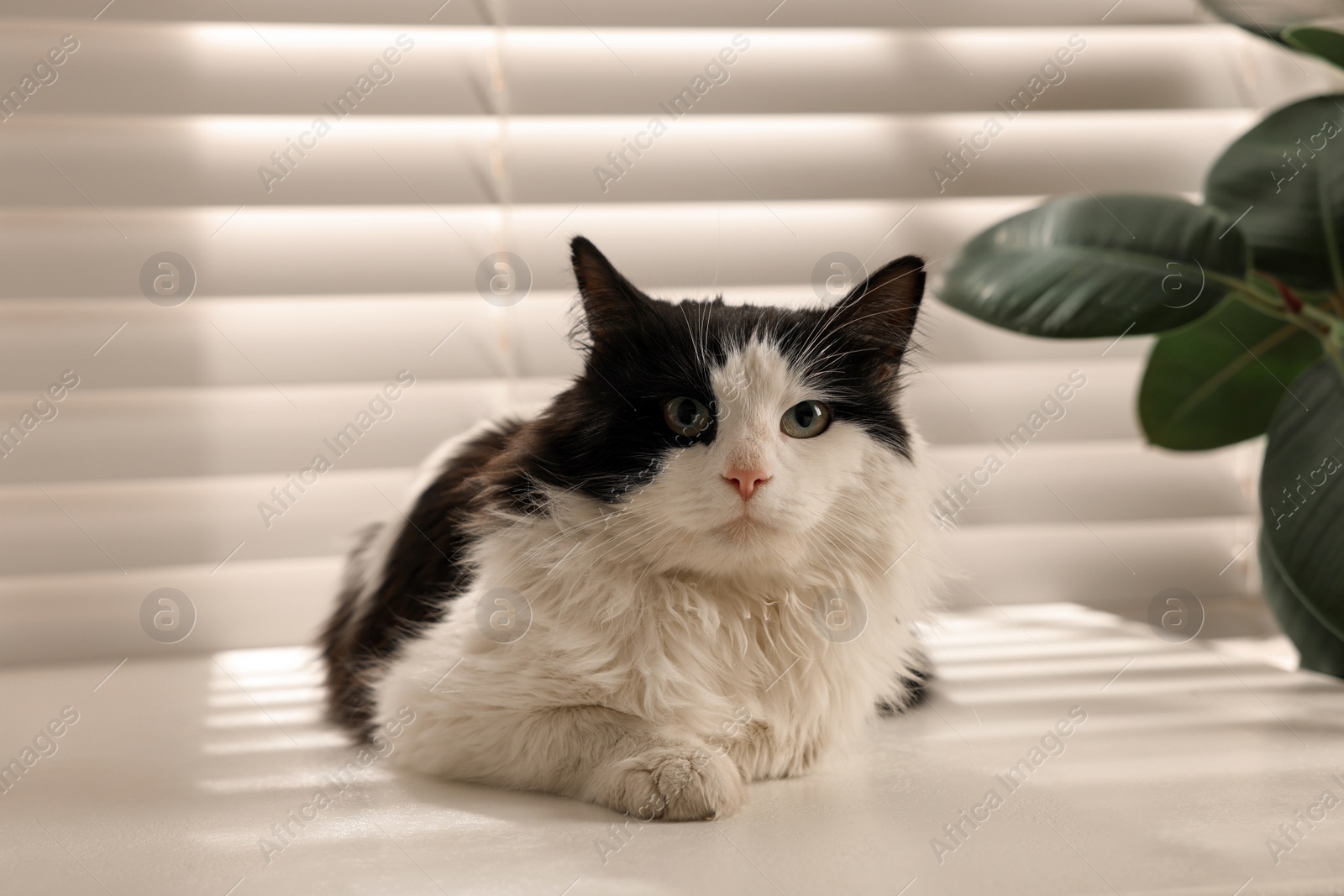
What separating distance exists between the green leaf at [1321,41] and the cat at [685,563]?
42.1 inches

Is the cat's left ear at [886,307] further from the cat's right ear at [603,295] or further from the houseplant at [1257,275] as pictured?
the houseplant at [1257,275]

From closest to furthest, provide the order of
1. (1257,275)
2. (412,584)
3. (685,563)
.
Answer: (685,563)
(412,584)
(1257,275)

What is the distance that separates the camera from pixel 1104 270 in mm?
1742

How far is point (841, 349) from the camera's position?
129 cm

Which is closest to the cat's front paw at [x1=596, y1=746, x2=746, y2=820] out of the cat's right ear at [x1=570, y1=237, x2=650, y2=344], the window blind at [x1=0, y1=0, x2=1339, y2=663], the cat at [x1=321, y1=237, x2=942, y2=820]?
the cat at [x1=321, y1=237, x2=942, y2=820]

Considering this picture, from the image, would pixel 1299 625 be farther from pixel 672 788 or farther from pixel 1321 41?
pixel 672 788

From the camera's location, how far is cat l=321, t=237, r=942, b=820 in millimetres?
1149

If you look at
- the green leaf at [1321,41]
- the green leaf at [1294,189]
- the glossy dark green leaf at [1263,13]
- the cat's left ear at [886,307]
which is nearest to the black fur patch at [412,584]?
the cat's left ear at [886,307]

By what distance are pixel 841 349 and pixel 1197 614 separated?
4.82 feet

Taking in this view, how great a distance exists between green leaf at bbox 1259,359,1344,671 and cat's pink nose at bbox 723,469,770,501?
3.10 ft

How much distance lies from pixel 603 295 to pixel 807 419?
0.99 ft

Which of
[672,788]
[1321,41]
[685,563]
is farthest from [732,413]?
[1321,41]

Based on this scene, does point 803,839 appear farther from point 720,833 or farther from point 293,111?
point 293,111

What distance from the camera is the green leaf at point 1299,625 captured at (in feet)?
5.59
